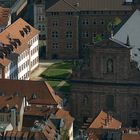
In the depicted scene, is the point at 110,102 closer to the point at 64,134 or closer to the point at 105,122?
the point at 105,122

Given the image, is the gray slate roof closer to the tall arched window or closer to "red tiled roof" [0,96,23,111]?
the tall arched window

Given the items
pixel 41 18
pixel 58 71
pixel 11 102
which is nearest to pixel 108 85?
pixel 11 102

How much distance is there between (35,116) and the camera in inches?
4995

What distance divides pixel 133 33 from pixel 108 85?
9.96 meters

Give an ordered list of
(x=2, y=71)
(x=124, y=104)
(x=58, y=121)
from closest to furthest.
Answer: (x=58, y=121) → (x=124, y=104) → (x=2, y=71)

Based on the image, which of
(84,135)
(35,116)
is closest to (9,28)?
(35,116)

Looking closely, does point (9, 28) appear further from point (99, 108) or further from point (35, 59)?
point (99, 108)

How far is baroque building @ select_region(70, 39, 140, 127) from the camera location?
134 m

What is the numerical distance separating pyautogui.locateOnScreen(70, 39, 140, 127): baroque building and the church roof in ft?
13.1

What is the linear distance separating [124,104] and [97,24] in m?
46.0

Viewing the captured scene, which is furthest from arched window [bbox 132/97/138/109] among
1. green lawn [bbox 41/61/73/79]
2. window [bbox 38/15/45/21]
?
window [bbox 38/15/45/21]

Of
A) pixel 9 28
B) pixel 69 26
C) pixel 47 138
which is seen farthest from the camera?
pixel 69 26

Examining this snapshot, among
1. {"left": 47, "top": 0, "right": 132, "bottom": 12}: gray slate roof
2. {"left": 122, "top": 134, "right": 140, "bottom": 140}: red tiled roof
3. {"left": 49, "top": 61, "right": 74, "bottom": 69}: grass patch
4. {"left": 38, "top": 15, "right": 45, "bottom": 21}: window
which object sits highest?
{"left": 47, "top": 0, "right": 132, "bottom": 12}: gray slate roof

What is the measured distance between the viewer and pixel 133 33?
140 metres
